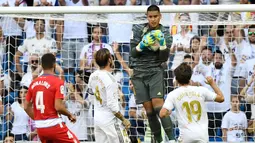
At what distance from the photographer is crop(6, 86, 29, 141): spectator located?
48.4ft

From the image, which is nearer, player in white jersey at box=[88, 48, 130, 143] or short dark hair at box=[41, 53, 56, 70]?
short dark hair at box=[41, 53, 56, 70]

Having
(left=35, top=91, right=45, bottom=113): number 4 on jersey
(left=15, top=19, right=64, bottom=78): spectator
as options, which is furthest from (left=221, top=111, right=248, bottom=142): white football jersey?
(left=35, top=91, right=45, bottom=113): number 4 on jersey

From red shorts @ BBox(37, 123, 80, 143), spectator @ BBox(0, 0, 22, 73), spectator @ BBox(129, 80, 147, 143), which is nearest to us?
red shorts @ BBox(37, 123, 80, 143)

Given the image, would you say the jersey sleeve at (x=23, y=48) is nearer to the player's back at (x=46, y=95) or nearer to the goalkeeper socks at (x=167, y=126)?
the player's back at (x=46, y=95)

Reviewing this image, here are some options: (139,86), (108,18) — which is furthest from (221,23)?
(139,86)

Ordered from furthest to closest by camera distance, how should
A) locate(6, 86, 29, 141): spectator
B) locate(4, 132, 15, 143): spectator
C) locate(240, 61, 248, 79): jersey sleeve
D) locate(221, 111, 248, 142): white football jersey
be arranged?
1. locate(240, 61, 248, 79): jersey sleeve
2. locate(6, 86, 29, 141): spectator
3. locate(221, 111, 248, 142): white football jersey
4. locate(4, 132, 15, 143): spectator

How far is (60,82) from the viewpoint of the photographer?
434 inches

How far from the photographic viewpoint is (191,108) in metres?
10.6

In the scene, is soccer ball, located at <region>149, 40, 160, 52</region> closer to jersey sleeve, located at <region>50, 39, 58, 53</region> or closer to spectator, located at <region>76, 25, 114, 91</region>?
spectator, located at <region>76, 25, 114, 91</region>

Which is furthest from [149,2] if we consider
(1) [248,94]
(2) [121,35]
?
(1) [248,94]

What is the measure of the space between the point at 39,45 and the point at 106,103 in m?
3.98

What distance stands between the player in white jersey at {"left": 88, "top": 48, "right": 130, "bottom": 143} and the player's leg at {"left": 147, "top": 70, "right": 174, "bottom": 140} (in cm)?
47

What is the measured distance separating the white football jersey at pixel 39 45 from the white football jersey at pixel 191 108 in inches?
194

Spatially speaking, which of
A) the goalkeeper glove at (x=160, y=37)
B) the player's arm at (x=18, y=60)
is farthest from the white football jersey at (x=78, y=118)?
the goalkeeper glove at (x=160, y=37)
